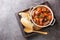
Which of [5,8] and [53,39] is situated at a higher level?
[5,8]

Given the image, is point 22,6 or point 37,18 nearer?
point 37,18

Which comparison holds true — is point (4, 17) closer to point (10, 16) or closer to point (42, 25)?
point (10, 16)

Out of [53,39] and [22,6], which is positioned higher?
[22,6]

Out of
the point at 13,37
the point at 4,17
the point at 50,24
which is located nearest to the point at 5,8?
the point at 4,17

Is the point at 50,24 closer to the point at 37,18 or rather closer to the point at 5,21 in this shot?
the point at 37,18

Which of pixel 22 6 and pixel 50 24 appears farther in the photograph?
pixel 22 6

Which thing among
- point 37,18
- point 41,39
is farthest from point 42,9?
point 41,39
